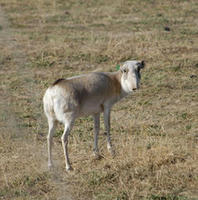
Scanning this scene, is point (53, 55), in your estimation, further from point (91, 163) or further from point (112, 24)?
point (91, 163)

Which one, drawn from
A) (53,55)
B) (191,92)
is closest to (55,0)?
(53,55)

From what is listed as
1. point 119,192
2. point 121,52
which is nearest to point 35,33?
point 121,52

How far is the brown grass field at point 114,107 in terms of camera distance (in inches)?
306

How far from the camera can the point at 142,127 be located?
10.5m

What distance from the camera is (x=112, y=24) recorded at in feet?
65.2

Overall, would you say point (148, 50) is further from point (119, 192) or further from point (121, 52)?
point (119, 192)

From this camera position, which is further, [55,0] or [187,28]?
[55,0]

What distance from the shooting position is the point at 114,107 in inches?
478

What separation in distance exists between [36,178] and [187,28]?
12.1 m

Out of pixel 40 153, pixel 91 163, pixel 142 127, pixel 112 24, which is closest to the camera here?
pixel 91 163

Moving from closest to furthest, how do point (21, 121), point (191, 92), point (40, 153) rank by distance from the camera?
point (40, 153), point (21, 121), point (191, 92)

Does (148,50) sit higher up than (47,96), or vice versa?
(47,96)

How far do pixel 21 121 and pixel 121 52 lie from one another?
205 inches

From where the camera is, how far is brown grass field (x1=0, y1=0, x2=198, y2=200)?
777 cm
